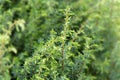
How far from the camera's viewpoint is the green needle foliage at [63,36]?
Answer: 171 cm

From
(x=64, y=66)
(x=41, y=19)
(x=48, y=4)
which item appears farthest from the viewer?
(x=41, y=19)

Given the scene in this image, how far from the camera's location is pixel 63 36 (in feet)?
5.32

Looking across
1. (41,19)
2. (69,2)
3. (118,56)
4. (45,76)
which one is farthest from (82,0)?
(45,76)

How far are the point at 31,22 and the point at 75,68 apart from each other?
0.64 metres

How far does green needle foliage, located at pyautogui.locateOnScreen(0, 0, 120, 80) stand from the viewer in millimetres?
1711

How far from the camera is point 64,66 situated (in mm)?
1718

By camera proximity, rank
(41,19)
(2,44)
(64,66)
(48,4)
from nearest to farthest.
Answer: (2,44)
(64,66)
(48,4)
(41,19)

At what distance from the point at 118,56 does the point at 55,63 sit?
2.57 ft

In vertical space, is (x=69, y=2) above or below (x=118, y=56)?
above

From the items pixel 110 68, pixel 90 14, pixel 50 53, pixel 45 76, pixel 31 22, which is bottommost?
pixel 45 76

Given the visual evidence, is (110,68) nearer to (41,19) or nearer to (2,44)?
(41,19)

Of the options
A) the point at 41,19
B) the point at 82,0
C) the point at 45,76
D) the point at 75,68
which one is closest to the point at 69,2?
the point at 82,0

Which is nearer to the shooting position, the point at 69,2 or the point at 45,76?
the point at 45,76

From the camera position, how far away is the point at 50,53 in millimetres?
1603
